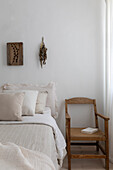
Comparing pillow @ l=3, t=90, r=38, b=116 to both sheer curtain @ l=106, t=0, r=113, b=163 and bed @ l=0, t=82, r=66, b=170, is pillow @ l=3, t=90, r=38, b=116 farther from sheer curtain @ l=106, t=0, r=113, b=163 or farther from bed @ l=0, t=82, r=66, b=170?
sheer curtain @ l=106, t=0, r=113, b=163

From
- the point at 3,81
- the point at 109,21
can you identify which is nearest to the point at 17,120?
the point at 3,81

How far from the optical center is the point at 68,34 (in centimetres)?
293

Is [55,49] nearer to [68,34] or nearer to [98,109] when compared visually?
[68,34]

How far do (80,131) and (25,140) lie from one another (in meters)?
1.28

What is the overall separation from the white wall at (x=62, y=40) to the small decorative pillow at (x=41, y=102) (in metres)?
0.34

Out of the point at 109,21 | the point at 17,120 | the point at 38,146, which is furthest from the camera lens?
the point at 109,21

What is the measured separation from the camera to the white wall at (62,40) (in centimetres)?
292

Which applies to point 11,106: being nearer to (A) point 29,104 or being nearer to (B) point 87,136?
(A) point 29,104

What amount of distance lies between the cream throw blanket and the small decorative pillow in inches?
54.1

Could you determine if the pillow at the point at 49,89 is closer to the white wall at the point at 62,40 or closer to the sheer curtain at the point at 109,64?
the white wall at the point at 62,40

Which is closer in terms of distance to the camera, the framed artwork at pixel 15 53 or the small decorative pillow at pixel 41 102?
the small decorative pillow at pixel 41 102

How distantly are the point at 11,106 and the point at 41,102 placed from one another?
22.1 inches

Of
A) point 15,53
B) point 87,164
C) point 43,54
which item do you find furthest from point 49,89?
point 87,164

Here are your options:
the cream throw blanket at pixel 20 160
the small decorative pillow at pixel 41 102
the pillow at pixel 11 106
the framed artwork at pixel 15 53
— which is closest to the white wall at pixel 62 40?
the framed artwork at pixel 15 53
